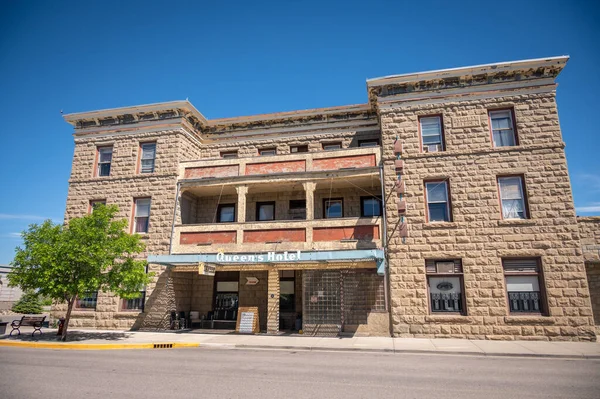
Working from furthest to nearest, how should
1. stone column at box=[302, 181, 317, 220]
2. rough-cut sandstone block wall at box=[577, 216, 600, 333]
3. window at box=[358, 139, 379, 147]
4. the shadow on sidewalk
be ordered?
1. window at box=[358, 139, 379, 147]
2. stone column at box=[302, 181, 317, 220]
3. rough-cut sandstone block wall at box=[577, 216, 600, 333]
4. the shadow on sidewalk

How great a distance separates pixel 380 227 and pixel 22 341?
15.6 metres

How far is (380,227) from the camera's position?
1731cm

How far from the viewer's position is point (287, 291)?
20.2 m

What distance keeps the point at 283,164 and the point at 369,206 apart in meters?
5.08

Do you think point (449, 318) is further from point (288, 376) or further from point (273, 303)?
point (288, 376)

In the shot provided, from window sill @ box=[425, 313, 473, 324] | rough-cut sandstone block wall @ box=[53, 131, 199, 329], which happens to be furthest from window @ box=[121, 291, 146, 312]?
window sill @ box=[425, 313, 473, 324]

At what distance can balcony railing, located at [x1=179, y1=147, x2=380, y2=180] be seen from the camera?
1883 centimetres

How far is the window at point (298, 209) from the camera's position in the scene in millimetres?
20875

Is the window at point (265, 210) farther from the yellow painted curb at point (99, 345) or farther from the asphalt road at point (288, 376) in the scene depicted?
the asphalt road at point (288, 376)

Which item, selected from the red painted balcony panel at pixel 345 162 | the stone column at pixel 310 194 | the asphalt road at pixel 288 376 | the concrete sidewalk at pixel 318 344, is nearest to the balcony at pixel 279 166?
the red painted balcony panel at pixel 345 162

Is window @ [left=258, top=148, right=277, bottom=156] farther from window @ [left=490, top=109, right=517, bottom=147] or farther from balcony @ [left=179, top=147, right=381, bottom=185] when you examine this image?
window @ [left=490, top=109, right=517, bottom=147]

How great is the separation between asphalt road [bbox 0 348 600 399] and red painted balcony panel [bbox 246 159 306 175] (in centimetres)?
964

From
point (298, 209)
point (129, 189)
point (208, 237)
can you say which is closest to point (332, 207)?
point (298, 209)

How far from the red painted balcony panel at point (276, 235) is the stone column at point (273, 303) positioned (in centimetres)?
155
